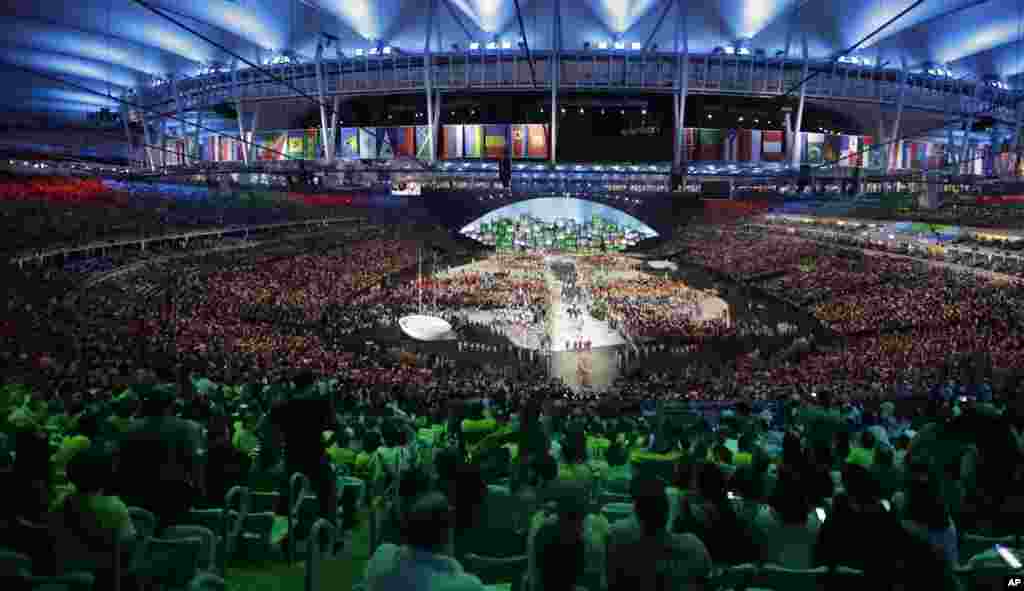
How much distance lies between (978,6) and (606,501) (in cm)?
4001

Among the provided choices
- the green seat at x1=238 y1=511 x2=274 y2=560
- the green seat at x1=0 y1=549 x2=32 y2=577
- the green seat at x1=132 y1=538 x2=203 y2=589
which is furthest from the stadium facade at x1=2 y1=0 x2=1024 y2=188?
the green seat at x1=0 y1=549 x2=32 y2=577

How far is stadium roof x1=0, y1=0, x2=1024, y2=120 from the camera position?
36.2 meters

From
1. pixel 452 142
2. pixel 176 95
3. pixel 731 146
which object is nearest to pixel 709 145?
pixel 731 146

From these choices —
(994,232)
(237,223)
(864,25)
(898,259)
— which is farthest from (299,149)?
(994,232)

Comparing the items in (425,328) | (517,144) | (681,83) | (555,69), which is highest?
(555,69)

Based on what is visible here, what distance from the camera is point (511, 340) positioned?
3117cm

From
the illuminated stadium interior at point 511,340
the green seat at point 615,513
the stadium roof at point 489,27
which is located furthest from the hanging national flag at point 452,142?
the green seat at point 615,513

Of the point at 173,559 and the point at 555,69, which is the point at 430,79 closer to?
the point at 555,69

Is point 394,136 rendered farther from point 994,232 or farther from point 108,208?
point 994,232

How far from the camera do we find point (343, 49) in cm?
4419

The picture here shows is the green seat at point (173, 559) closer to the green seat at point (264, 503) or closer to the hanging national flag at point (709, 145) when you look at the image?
the green seat at point (264, 503)

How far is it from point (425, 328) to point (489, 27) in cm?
2128

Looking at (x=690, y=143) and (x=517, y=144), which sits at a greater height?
(x=690, y=143)

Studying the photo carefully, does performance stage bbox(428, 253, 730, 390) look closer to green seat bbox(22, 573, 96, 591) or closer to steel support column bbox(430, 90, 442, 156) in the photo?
steel support column bbox(430, 90, 442, 156)
